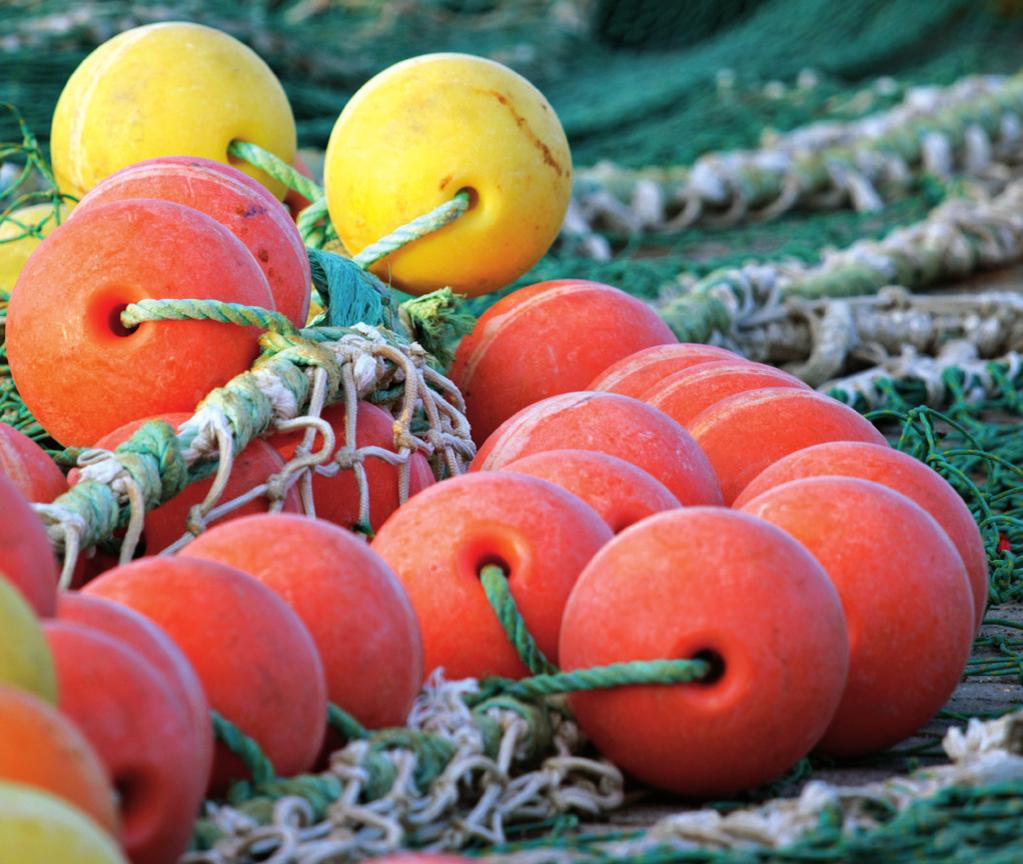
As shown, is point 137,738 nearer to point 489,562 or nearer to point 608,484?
point 489,562

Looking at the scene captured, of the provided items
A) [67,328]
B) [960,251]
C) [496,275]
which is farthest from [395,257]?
[960,251]

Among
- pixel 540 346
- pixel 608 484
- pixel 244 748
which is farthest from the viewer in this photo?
pixel 540 346

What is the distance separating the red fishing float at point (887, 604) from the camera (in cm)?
229

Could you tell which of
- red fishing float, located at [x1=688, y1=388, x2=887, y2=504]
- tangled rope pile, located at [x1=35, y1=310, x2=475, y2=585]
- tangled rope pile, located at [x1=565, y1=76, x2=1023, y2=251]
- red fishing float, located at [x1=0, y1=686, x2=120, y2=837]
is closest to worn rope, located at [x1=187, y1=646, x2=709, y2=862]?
red fishing float, located at [x1=0, y1=686, x2=120, y2=837]

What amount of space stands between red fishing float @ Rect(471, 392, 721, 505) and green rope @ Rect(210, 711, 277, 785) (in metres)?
1.02

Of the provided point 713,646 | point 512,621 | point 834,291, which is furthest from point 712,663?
point 834,291

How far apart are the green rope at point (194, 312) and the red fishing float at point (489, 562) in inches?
25.3

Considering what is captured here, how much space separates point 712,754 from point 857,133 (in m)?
6.22

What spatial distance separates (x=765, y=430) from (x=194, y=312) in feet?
3.43

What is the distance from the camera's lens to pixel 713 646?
2047 millimetres

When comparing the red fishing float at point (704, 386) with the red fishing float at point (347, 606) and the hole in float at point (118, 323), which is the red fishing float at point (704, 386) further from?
the red fishing float at point (347, 606)

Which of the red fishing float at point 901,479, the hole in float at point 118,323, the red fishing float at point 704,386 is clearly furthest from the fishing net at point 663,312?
the red fishing float at point 704,386

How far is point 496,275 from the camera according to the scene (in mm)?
3701

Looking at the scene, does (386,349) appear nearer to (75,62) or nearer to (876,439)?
(876,439)
